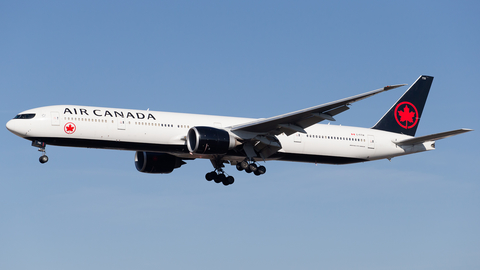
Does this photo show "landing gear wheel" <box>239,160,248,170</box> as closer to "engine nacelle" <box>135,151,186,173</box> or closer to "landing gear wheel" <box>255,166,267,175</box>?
"landing gear wheel" <box>255,166,267,175</box>

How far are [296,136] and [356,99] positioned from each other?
897cm

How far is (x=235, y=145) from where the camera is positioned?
38.1 meters

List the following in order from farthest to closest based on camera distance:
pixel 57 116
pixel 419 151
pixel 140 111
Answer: pixel 419 151 → pixel 140 111 → pixel 57 116

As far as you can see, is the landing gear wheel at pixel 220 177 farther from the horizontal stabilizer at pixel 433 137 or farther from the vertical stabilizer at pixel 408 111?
the horizontal stabilizer at pixel 433 137

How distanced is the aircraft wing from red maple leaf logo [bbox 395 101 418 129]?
11.4 m

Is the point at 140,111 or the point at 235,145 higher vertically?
the point at 140,111

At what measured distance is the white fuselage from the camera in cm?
3550

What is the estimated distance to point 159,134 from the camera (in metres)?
37.3

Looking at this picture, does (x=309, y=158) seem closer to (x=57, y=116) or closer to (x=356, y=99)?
(x=356, y=99)

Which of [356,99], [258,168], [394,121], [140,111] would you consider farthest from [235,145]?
[394,121]

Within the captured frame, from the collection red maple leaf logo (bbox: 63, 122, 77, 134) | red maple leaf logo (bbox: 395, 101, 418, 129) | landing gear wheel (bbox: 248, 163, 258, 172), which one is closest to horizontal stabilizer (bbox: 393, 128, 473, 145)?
red maple leaf logo (bbox: 395, 101, 418, 129)

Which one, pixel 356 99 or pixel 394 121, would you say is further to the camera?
pixel 394 121

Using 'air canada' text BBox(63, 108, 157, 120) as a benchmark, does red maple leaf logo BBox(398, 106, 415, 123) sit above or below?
above

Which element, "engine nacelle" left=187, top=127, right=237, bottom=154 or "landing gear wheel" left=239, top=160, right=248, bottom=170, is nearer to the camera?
"engine nacelle" left=187, top=127, right=237, bottom=154
